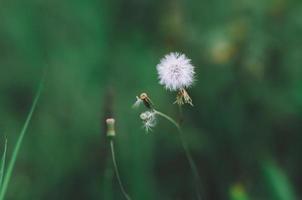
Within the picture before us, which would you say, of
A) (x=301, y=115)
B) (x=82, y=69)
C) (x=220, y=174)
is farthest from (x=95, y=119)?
(x=301, y=115)

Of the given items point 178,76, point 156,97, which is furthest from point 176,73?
point 156,97

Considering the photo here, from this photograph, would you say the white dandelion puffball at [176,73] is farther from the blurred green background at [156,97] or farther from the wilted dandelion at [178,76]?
the blurred green background at [156,97]

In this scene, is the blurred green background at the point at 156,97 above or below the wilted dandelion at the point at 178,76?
above

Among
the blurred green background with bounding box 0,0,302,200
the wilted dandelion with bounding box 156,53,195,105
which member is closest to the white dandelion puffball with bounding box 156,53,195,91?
the wilted dandelion with bounding box 156,53,195,105

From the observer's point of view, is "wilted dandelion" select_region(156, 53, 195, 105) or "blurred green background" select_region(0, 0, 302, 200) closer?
"wilted dandelion" select_region(156, 53, 195, 105)

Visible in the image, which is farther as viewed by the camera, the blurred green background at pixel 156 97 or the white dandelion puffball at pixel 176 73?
the blurred green background at pixel 156 97

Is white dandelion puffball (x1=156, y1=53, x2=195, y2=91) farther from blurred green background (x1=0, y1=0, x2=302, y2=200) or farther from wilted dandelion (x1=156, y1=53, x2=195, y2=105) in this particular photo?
blurred green background (x1=0, y1=0, x2=302, y2=200)

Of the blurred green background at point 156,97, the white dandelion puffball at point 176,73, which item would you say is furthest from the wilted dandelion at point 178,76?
the blurred green background at point 156,97
